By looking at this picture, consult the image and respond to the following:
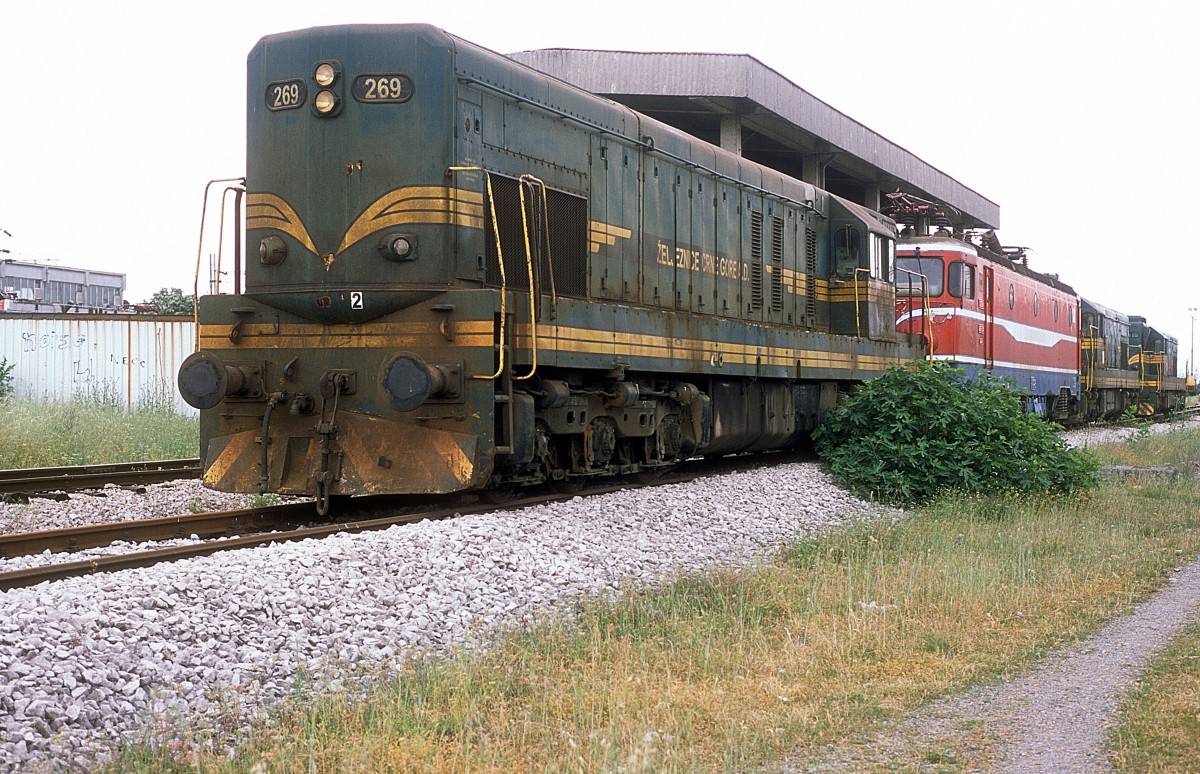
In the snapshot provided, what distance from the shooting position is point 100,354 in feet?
79.9

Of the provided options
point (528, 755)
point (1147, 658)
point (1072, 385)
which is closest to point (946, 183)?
point (1072, 385)

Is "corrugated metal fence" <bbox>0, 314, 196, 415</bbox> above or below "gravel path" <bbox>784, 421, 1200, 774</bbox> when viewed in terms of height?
above

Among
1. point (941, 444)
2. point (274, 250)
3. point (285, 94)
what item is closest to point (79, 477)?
point (274, 250)

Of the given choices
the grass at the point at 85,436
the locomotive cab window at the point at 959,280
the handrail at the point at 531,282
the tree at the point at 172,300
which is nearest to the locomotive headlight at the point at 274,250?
the handrail at the point at 531,282

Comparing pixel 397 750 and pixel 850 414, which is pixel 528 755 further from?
pixel 850 414

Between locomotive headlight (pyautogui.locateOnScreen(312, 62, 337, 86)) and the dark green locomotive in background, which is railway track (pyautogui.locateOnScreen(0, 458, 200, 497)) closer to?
the dark green locomotive in background

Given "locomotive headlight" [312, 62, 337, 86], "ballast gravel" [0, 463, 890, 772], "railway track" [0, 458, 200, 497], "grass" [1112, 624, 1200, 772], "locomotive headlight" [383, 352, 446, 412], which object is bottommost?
"grass" [1112, 624, 1200, 772]

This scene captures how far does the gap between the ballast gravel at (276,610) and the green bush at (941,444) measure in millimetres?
4071

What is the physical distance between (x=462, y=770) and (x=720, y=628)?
2528 mm

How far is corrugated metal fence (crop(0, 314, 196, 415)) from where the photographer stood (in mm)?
23906

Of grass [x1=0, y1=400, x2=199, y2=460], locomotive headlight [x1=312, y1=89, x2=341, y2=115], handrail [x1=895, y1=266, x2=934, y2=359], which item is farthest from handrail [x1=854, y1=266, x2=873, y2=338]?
grass [x1=0, y1=400, x2=199, y2=460]

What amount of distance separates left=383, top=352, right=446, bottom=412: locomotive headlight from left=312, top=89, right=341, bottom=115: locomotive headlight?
7.55 ft

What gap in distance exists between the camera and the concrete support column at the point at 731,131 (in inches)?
934

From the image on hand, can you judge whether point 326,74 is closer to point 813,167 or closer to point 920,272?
point 920,272
